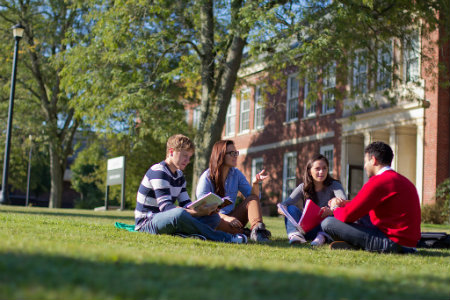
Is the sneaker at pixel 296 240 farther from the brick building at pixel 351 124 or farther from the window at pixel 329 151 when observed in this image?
the window at pixel 329 151

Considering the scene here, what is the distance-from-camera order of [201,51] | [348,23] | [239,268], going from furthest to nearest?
[201,51]
[348,23]
[239,268]

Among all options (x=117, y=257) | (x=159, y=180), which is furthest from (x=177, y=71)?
(x=117, y=257)

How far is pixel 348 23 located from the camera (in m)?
16.2

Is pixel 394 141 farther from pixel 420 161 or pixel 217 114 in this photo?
pixel 217 114

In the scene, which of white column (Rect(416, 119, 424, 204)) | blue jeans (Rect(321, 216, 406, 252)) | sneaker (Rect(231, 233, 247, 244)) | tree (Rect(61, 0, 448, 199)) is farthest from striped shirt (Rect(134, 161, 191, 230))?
white column (Rect(416, 119, 424, 204))

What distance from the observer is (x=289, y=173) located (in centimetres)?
3030

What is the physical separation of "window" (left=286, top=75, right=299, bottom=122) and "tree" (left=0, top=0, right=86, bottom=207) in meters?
10.2

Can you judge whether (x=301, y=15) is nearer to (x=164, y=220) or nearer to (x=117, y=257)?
(x=164, y=220)

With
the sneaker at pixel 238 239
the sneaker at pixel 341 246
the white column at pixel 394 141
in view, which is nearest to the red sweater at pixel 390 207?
the sneaker at pixel 341 246

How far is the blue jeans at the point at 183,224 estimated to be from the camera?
Result: 7.10m

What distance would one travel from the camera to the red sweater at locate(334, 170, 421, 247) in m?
6.46

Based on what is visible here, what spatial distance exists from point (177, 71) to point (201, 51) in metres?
1.80

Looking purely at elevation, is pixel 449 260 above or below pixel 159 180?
below

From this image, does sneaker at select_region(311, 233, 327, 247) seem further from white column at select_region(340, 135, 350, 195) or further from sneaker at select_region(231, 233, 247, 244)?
white column at select_region(340, 135, 350, 195)
